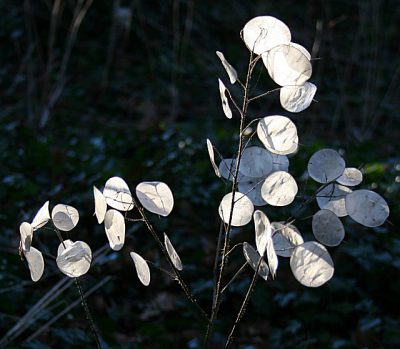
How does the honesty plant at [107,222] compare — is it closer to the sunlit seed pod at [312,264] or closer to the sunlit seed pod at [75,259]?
the sunlit seed pod at [75,259]

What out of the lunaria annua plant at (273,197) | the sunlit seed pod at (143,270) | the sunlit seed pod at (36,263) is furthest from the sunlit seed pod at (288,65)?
the sunlit seed pod at (36,263)

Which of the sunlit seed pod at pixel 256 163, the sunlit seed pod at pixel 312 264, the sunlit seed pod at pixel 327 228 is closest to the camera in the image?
the sunlit seed pod at pixel 312 264

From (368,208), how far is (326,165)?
0.12 metres

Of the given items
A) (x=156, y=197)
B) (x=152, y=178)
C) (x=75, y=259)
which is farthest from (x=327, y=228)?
(x=152, y=178)

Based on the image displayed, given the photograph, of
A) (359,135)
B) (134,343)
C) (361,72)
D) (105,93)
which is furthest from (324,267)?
(361,72)

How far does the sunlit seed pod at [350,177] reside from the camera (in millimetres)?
1120

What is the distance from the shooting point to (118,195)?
1.11m

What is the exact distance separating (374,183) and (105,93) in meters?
2.74

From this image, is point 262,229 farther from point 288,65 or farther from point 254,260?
point 288,65

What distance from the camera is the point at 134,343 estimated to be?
199 cm

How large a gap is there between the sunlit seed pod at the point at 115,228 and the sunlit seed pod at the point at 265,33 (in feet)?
1.18

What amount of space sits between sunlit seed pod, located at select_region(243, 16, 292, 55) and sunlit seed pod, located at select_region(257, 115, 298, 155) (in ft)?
0.38

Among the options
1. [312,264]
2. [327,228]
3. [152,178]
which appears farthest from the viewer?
[152,178]

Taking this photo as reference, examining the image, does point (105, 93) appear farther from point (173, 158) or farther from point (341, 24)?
point (341, 24)
